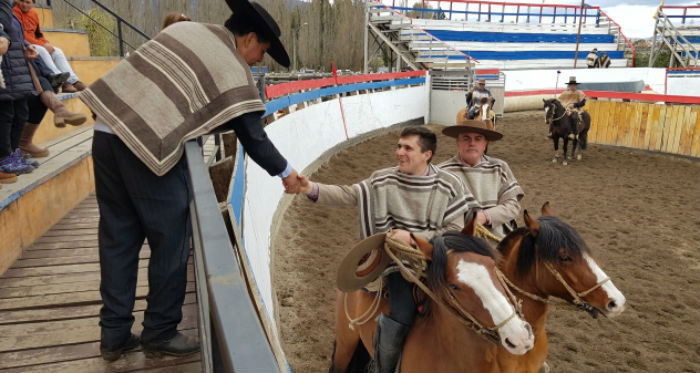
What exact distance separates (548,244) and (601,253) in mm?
4488

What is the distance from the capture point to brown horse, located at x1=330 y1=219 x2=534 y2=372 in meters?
2.14

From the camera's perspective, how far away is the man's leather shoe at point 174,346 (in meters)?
2.43

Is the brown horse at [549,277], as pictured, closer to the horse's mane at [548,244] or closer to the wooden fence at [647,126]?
the horse's mane at [548,244]

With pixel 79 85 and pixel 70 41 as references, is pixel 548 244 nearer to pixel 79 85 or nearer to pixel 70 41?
pixel 79 85

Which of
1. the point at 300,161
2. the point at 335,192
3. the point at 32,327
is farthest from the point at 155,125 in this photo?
the point at 300,161

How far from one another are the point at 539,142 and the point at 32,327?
14091 mm

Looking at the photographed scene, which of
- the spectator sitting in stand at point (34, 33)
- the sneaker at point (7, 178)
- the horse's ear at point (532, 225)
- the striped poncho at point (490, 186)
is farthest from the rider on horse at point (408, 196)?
the spectator sitting in stand at point (34, 33)

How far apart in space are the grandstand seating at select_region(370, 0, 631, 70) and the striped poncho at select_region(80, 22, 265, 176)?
69.1 feet

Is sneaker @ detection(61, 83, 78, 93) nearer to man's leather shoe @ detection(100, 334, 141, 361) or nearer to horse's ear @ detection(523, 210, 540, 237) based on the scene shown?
man's leather shoe @ detection(100, 334, 141, 361)

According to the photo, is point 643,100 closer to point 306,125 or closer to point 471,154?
point 306,125

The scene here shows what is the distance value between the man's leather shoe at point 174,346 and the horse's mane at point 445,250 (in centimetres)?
125

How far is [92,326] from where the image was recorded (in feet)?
9.13

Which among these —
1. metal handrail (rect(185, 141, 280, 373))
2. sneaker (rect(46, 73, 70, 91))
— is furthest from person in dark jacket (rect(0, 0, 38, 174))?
metal handrail (rect(185, 141, 280, 373))

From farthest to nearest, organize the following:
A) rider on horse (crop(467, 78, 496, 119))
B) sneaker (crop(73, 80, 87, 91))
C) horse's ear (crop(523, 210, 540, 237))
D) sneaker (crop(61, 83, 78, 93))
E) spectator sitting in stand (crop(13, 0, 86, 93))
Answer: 1. rider on horse (crop(467, 78, 496, 119))
2. sneaker (crop(61, 83, 78, 93))
3. sneaker (crop(73, 80, 87, 91))
4. spectator sitting in stand (crop(13, 0, 86, 93))
5. horse's ear (crop(523, 210, 540, 237))
